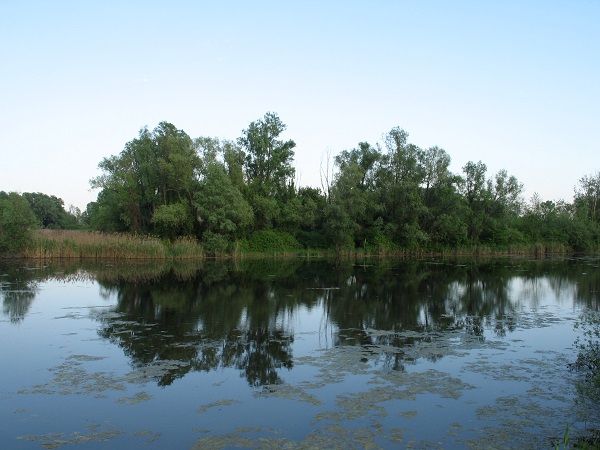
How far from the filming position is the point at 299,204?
176 feet

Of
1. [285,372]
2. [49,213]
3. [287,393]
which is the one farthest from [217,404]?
[49,213]

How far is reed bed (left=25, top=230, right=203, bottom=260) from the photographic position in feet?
122

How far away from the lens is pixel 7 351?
10.6m

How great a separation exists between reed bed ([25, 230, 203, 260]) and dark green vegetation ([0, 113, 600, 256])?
1.46 meters

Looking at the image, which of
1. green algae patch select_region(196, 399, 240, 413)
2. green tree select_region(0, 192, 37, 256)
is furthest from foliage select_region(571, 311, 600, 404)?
green tree select_region(0, 192, 37, 256)

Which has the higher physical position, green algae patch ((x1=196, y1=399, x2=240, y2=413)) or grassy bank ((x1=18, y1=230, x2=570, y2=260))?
grassy bank ((x1=18, y1=230, x2=570, y2=260))

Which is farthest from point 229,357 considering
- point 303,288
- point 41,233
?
point 41,233

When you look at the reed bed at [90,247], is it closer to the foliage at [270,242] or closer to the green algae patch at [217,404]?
the foliage at [270,242]

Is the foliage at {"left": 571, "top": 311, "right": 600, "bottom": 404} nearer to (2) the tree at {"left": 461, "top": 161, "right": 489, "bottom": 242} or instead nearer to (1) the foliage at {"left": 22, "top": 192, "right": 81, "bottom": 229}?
(2) the tree at {"left": 461, "top": 161, "right": 489, "bottom": 242}

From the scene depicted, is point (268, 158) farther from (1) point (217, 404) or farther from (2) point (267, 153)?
(1) point (217, 404)

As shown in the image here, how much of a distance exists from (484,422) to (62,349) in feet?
28.1

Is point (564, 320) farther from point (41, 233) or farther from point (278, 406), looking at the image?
point (41, 233)

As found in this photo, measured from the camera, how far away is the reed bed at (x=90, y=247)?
122ft

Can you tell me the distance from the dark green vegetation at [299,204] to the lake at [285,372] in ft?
87.5
